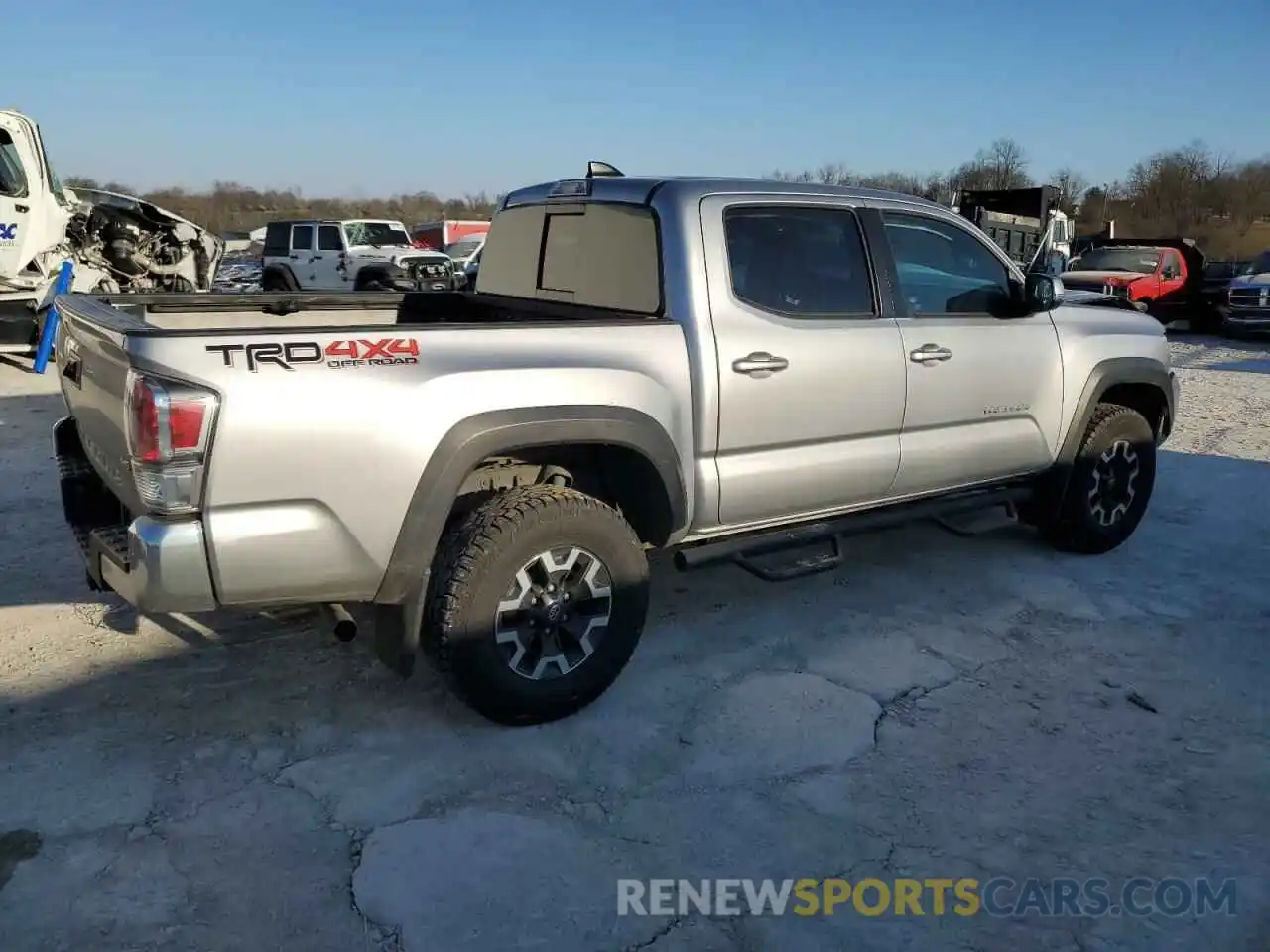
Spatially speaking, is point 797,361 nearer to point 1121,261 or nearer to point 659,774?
point 659,774

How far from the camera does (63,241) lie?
39.3 ft

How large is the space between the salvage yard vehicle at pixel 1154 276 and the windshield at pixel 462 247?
58.1 ft

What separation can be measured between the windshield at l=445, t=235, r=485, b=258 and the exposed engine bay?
15116 mm

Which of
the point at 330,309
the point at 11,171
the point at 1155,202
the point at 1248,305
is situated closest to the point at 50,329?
the point at 11,171

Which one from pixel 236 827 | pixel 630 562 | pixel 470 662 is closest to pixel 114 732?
pixel 236 827

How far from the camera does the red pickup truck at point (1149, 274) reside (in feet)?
54.3

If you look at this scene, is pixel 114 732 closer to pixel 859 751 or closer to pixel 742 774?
pixel 742 774

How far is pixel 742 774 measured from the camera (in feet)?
10.6

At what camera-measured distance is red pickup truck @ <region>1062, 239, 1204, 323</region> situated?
652 inches

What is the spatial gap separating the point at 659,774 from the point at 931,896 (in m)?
0.93

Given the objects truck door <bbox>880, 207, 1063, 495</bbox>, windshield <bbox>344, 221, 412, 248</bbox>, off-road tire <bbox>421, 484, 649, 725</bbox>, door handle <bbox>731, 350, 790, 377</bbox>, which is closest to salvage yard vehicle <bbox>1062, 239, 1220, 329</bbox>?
truck door <bbox>880, 207, 1063, 495</bbox>

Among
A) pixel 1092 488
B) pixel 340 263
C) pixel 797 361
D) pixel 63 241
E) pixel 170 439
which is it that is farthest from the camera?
pixel 340 263

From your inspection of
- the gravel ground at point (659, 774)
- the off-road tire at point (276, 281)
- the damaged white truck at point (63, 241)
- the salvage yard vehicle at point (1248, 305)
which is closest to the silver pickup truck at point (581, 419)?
the gravel ground at point (659, 774)

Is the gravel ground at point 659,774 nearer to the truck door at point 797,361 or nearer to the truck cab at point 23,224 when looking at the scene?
the truck door at point 797,361
